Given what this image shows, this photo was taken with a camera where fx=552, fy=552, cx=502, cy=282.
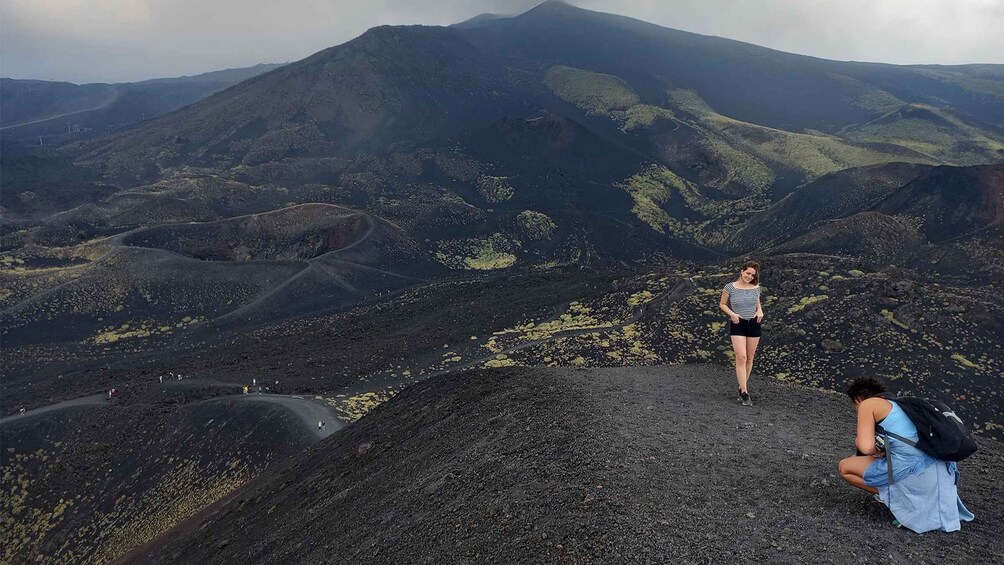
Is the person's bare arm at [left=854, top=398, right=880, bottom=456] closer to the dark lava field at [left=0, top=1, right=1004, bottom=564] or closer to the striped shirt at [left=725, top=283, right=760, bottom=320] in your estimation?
the dark lava field at [left=0, top=1, right=1004, bottom=564]

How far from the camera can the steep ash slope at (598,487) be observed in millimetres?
6344

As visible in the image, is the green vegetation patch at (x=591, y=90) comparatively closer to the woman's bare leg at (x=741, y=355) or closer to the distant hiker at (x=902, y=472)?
the woman's bare leg at (x=741, y=355)

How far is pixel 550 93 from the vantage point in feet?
474

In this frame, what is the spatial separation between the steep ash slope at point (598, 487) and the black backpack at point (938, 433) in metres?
1.09

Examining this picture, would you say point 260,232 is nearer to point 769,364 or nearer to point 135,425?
point 135,425

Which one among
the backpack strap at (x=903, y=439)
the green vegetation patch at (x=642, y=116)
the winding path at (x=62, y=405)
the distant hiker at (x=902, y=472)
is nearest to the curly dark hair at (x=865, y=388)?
the distant hiker at (x=902, y=472)

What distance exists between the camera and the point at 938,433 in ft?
18.7

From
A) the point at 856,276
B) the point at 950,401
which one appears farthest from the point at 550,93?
the point at 950,401

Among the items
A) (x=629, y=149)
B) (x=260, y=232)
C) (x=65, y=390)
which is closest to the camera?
(x=65, y=390)

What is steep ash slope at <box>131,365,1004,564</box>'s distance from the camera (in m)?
6.34

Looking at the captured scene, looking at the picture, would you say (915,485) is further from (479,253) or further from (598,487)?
(479,253)

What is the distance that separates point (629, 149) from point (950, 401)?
87.3m

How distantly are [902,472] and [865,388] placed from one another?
93 cm

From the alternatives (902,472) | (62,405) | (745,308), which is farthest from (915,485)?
(62,405)
